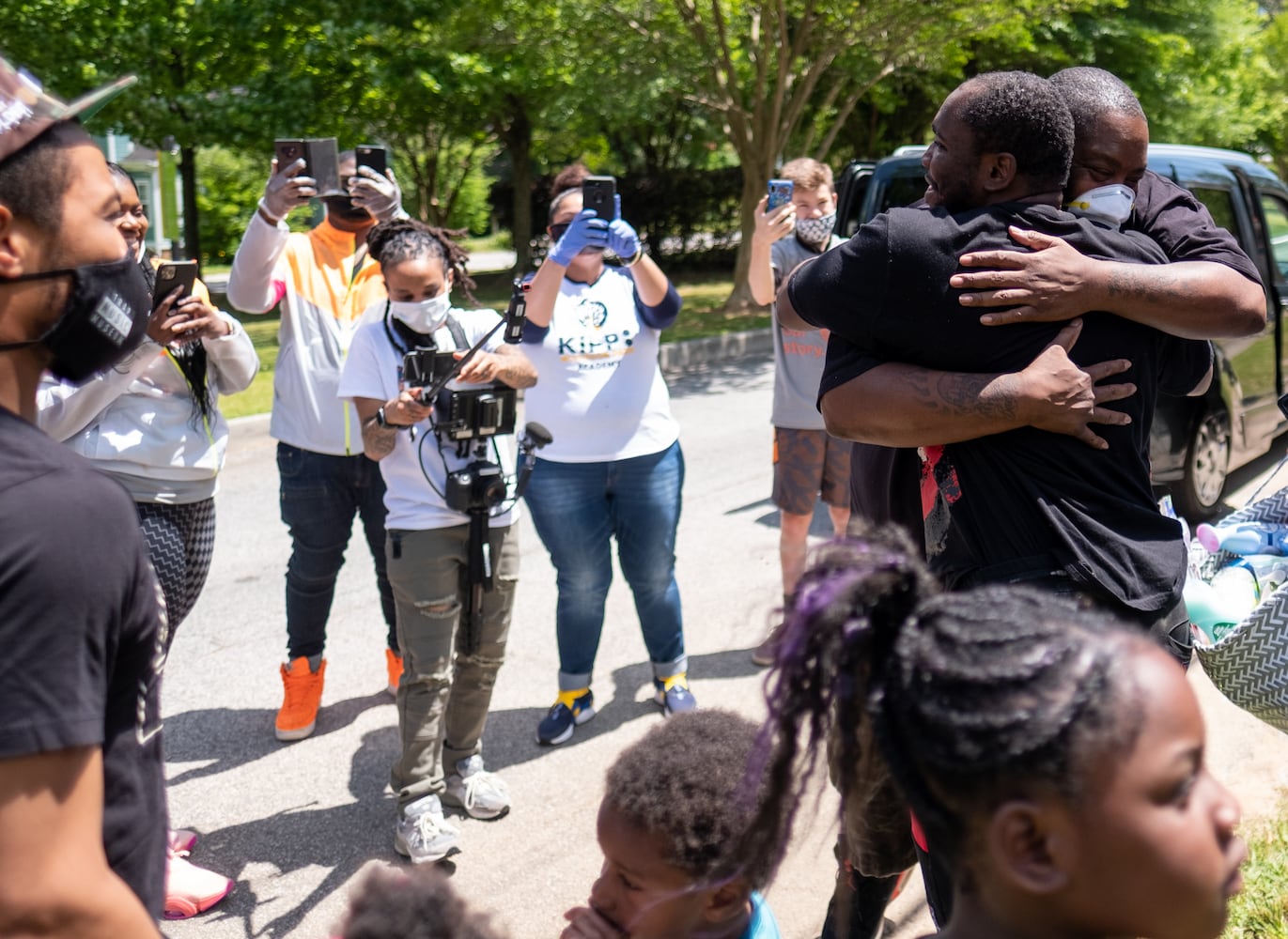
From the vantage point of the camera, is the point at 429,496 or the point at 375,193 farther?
the point at 375,193

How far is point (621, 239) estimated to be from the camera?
4.31 meters

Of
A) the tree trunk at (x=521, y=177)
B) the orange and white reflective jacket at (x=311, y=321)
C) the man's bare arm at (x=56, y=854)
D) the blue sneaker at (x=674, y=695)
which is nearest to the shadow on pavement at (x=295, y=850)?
the blue sneaker at (x=674, y=695)

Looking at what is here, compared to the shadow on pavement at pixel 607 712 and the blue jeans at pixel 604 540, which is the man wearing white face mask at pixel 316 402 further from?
the blue jeans at pixel 604 540

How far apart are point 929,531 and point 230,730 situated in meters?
3.26

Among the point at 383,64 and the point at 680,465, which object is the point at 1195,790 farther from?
the point at 383,64

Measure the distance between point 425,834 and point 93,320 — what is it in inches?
96.3

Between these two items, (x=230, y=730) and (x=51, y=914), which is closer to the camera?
(x=51, y=914)

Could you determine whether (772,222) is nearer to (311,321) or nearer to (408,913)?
(311,321)

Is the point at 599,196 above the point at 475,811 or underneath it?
above

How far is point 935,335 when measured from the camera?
7.35 ft

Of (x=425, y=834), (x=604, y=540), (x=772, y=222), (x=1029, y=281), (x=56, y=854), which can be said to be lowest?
(x=425, y=834)

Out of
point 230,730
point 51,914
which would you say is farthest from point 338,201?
point 51,914

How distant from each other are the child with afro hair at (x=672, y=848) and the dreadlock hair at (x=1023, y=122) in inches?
47.6

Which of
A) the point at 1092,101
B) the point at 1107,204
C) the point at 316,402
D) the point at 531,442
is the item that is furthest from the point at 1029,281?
the point at 316,402
